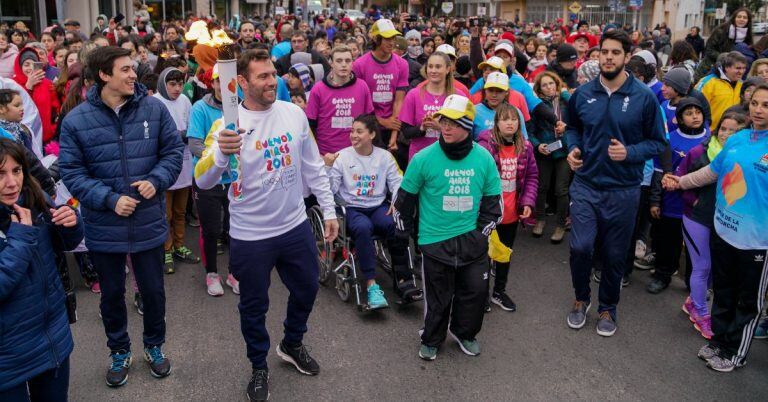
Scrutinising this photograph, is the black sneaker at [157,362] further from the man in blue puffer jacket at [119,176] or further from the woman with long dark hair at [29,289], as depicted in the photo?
the woman with long dark hair at [29,289]

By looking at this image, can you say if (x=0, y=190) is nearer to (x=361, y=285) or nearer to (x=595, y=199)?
(x=361, y=285)

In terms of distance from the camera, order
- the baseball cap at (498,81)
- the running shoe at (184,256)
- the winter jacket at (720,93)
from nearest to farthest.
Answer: the baseball cap at (498,81)
the running shoe at (184,256)
the winter jacket at (720,93)

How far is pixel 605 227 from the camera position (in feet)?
16.4

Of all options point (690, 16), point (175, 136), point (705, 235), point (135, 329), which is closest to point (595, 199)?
point (705, 235)

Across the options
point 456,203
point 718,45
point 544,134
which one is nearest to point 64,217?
point 456,203

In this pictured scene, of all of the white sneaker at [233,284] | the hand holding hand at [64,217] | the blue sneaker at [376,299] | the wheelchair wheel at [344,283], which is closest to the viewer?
the hand holding hand at [64,217]

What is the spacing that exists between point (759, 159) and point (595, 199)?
1.12 meters

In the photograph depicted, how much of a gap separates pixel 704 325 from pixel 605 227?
116cm

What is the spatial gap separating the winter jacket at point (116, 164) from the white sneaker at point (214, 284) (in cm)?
168

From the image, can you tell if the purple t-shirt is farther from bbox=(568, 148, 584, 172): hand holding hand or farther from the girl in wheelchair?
bbox=(568, 148, 584, 172): hand holding hand

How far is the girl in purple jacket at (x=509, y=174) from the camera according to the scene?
18.2ft

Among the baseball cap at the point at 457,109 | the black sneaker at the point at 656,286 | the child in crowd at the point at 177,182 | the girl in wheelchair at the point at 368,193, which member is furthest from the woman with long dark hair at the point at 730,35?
the child in crowd at the point at 177,182

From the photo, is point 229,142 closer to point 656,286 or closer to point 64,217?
point 64,217

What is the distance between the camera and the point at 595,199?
4.95 m
